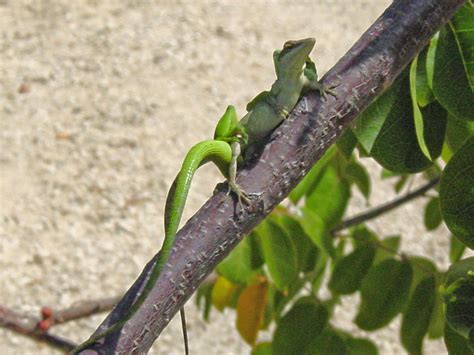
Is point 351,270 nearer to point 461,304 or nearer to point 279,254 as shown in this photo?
point 279,254

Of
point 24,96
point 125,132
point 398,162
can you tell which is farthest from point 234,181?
point 24,96

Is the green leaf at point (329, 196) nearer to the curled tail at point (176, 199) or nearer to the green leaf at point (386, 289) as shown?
the green leaf at point (386, 289)

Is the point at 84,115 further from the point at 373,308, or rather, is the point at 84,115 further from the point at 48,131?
the point at 373,308

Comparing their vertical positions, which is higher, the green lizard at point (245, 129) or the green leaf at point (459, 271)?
the green lizard at point (245, 129)

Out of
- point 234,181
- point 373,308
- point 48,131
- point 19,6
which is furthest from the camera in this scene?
point 19,6

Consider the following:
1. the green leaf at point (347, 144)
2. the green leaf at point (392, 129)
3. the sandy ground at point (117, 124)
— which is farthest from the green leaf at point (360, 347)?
the sandy ground at point (117, 124)

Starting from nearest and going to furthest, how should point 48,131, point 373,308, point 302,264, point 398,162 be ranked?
point 398,162
point 373,308
point 302,264
point 48,131

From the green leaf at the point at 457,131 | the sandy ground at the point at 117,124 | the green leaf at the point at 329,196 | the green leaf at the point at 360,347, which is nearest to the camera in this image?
the green leaf at the point at 457,131
